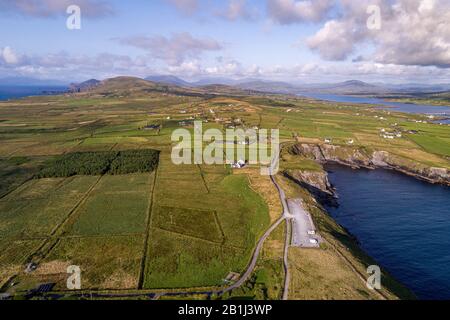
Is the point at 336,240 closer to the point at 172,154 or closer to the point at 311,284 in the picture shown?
the point at 311,284

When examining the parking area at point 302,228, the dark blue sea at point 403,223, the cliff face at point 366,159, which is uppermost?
the cliff face at point 366,159

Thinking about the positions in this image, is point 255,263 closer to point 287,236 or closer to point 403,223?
point 287,236

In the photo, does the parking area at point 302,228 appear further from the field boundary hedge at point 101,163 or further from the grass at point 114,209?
the field boundary hedge at point 101,163

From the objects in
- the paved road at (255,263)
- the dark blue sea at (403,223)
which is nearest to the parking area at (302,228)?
the paved road at (255,263)

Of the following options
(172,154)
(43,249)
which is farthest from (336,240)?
(172,154)

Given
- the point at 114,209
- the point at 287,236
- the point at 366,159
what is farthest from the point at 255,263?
the point at 366,159

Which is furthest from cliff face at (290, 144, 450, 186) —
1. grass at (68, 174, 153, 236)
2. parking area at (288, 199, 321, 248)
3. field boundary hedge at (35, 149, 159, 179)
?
grass at (68, 174, 153, 236)

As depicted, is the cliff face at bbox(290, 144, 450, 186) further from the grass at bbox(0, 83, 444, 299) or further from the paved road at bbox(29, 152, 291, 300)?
the paved road at bbox(29, 152, 291, 300)
